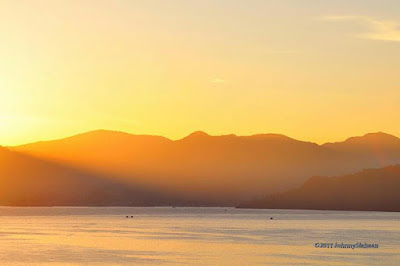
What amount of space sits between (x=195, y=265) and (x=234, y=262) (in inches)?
288

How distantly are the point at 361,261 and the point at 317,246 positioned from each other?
3350cm

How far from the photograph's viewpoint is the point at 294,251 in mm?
153625

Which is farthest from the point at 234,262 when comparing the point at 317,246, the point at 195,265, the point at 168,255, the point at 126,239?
the point at 126,239

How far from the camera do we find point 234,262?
433 feet

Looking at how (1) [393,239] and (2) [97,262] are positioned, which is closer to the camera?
(2) [97,262]

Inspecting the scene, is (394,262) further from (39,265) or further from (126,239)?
(126,239)

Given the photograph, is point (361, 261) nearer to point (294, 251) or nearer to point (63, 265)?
point (294, 251)

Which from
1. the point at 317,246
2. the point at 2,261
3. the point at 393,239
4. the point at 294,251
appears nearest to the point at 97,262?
the point at 2,261

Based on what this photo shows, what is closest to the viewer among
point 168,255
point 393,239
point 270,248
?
point 168,255

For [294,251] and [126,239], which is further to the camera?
[126,239]

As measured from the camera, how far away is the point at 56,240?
197000 mm

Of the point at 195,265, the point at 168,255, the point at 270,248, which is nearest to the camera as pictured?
the point at 195,265

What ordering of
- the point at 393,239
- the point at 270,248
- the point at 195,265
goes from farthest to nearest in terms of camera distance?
the point at 393,239 < the point at 270,248 < the point at 195,265

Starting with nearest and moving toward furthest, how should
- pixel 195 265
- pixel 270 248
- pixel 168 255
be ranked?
pixel 195 265 → pixel 168 255 → pixel 270 248
